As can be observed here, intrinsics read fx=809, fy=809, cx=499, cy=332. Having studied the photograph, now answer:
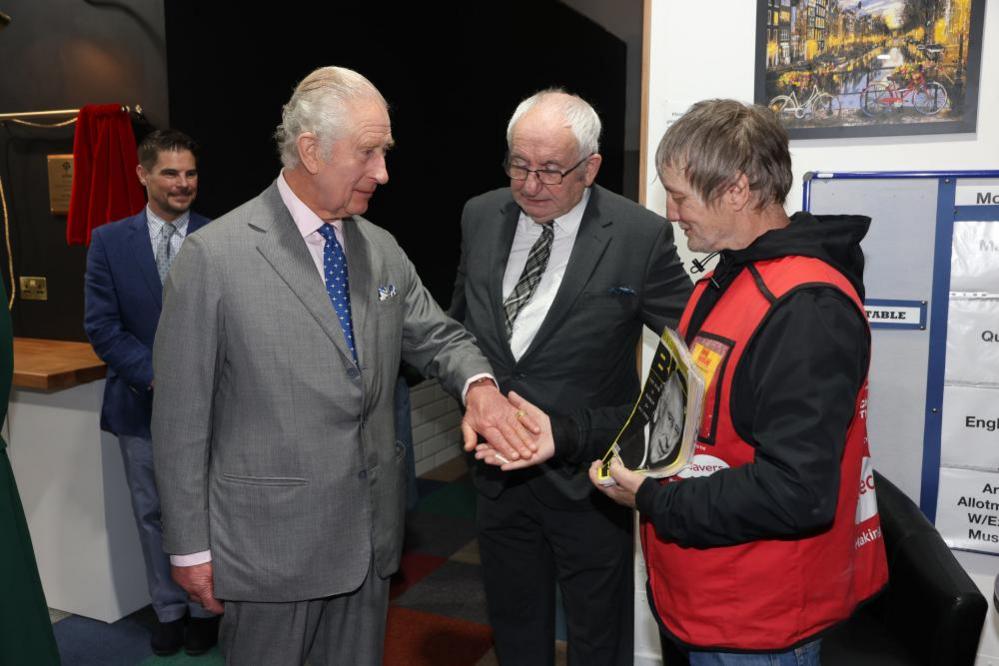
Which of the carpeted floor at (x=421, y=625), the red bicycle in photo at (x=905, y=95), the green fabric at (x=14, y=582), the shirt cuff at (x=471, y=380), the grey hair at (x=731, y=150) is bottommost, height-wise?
the carpeted floor at (x=421, y=625)

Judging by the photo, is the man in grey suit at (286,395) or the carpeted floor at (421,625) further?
the carpeted floor at (421,625)

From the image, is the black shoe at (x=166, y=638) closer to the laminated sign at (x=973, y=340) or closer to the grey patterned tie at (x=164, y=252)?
the grey patterned tie at (x=164, y=252)

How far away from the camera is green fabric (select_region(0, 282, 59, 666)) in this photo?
1.61 m

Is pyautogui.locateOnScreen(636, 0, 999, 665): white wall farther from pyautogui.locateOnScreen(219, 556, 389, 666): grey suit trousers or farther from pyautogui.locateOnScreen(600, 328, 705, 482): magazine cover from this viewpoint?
pyautogui.locateOnScreen(219, 556, 389, 666): grey suit trousers

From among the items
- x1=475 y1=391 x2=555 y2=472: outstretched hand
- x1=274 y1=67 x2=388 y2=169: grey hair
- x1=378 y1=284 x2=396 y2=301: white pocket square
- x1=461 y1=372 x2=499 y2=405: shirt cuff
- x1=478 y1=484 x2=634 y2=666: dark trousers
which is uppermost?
x1=274 y1=67 x2=388 y2=169: grey hair

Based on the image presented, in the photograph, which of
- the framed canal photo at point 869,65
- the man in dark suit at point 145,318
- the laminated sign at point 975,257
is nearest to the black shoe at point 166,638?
the man in dark suit at point 145,318

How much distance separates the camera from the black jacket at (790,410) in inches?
47.8

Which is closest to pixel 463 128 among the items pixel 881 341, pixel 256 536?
pixel 881 341

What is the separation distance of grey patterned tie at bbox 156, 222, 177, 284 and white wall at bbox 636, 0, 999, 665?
71.0 inches

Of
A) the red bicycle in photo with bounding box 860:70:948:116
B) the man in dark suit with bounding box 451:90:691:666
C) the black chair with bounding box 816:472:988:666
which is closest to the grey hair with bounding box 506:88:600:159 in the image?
the man in dark suit with bounding box 451:90:691:666

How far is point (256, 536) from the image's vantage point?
1.70 metres

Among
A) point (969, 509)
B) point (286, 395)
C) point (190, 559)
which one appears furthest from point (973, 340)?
point (190, 559)

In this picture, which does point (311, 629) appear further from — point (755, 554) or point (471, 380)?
point (755, 554)

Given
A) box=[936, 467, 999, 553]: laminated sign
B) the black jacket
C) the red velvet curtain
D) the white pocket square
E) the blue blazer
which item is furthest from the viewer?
the red velvet curtain
